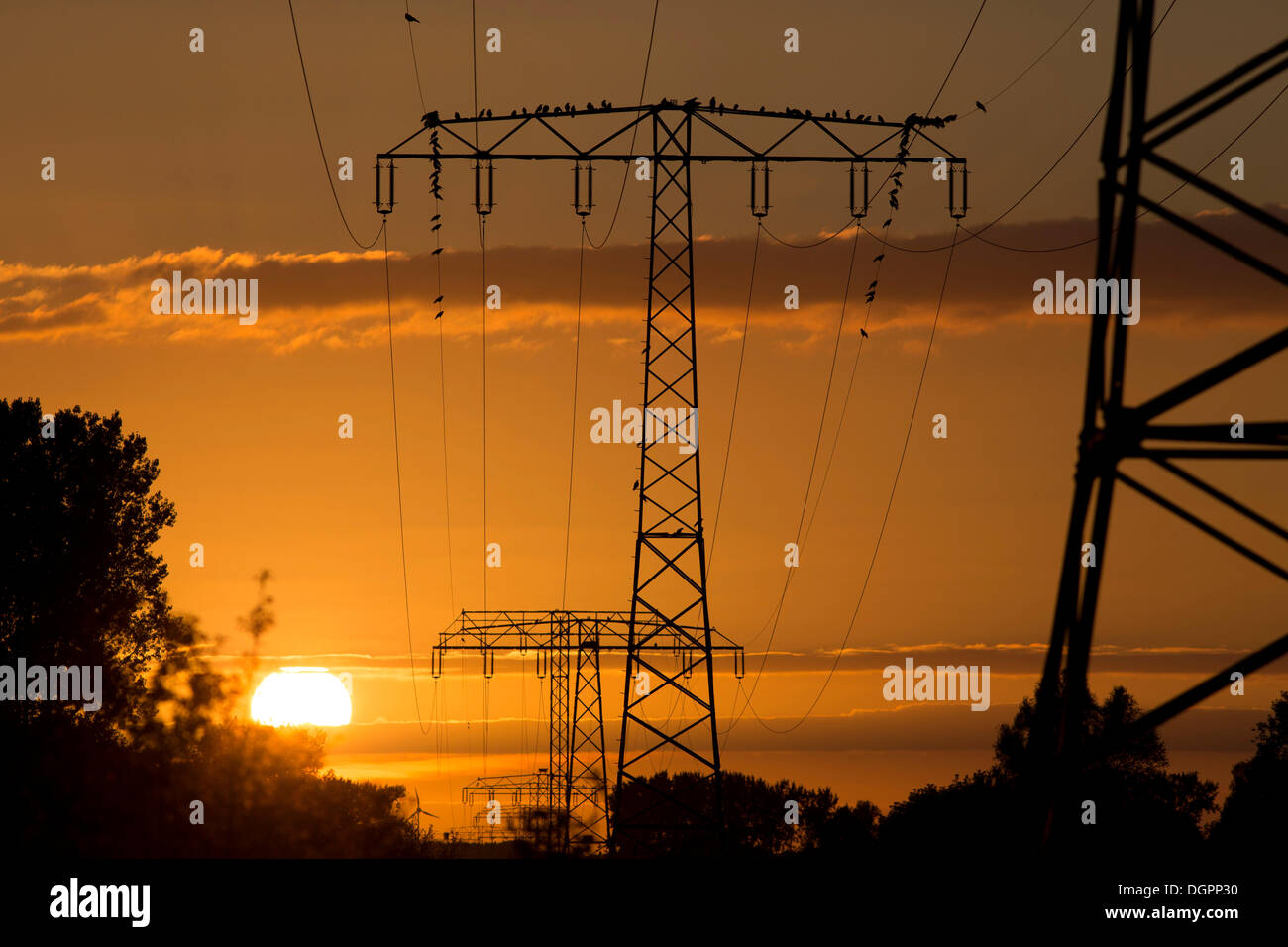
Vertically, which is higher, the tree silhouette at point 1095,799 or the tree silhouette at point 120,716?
the tree silhouette at point 120,716

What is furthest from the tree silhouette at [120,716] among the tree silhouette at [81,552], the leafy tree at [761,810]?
the leafy tree at [761,810]

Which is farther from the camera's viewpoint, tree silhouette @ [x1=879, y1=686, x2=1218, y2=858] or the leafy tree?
the leafy tree

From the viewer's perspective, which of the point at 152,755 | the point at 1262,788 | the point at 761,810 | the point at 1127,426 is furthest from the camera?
the point at 761,810

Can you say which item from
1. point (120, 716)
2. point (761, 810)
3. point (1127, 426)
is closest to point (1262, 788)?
point (120, 716)

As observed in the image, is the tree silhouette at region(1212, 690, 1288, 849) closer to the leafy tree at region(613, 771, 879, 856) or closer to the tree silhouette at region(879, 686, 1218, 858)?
the tree silhouette at region(879, 686, 1218, 858)

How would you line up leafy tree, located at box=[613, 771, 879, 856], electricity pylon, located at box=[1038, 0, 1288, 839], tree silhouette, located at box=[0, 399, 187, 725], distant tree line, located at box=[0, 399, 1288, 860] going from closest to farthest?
electricity pylon, located at box=[1038, 0, 1288, 839] → distant tree line, located at box=[0, 399, 1288, 860] → tree silhouette, located at box=[0, 399, 187, 725] → leafy tree, located at box=[613, 771, 879, 856]

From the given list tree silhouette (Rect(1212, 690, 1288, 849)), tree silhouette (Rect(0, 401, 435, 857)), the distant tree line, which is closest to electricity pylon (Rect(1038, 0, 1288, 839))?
the distant tree line

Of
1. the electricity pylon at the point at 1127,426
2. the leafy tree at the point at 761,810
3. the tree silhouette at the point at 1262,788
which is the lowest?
the leafy tree at the point at 761,810

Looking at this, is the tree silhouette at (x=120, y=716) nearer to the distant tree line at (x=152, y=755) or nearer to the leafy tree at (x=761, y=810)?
the distant tree line at (x=152, y=755)

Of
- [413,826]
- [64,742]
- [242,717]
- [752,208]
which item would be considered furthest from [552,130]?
[413,826]

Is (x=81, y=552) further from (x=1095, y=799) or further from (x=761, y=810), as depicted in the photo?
(x=761, y=810)

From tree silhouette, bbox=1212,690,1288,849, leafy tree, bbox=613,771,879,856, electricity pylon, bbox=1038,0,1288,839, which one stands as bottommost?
leafy tree, bbox=613,771,879,856

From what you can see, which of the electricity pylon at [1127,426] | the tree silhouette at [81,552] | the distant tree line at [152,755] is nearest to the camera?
the electricity pylon at [1127,426]
